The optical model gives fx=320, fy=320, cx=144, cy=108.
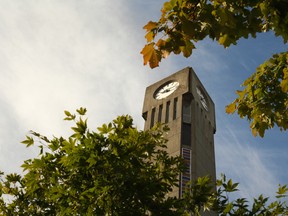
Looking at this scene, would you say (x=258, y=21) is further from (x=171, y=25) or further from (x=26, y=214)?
(x=26, y=214)

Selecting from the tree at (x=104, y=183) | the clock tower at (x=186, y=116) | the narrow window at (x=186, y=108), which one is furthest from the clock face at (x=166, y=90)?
the tree at (x=104, y=183)

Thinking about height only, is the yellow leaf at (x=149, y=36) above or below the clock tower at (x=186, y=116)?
below

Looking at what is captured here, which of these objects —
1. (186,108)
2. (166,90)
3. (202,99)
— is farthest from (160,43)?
(202,99)

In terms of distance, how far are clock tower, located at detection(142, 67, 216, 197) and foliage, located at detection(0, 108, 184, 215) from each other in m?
26.0

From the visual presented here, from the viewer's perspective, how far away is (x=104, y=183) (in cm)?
627

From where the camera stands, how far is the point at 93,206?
600cm

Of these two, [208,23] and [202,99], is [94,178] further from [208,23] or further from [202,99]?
[202,99]

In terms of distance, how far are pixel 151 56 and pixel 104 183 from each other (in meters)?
3.57

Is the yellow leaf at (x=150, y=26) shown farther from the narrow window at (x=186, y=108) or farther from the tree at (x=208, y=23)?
the narrow window at (x=186, y=108)

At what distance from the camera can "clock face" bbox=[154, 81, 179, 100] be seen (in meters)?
42.0

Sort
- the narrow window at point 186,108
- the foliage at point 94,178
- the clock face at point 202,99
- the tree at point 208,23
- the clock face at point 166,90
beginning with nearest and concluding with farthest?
the tree at point 208,23 → the foliage at point 94,178 → the narrow window at point 186,108 → the clock face at point 166,90 → the clock face at point 202,99

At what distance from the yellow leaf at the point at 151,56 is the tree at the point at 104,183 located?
3.12 metres

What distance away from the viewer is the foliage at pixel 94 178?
20.3 feet

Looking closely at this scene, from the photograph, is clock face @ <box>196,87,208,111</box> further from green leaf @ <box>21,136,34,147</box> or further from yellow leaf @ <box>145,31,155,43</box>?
yellow leaf @ <box>145,31,155,43</box>
